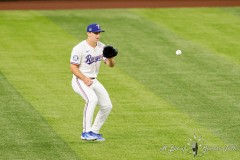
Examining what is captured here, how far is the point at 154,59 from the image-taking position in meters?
20.6

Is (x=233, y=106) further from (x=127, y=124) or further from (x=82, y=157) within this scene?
(x=82, y=157)

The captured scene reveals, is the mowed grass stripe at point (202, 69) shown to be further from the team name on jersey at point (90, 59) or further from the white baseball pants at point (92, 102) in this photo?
the team name on jersey at point (90, 59)

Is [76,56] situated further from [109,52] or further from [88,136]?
[88,136]

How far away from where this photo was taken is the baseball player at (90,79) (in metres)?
14.4

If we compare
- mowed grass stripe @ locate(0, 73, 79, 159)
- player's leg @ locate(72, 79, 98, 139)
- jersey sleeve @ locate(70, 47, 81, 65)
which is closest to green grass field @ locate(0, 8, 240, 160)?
mowed grass stripe @ locate(0, 73, 79, 159)

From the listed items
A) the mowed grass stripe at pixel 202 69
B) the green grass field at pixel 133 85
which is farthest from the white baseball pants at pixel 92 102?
the mowed grass stripe at pixel 202 69

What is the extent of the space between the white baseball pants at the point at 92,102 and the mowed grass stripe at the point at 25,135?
1.91ft

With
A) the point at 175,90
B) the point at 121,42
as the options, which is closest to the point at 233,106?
the point at 175,90

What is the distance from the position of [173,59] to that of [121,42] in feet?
6.82

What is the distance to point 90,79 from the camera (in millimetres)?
14516

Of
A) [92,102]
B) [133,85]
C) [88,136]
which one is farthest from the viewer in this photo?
[133,85]

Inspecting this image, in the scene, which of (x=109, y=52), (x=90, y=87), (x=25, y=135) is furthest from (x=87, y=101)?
(x=25, y=135)

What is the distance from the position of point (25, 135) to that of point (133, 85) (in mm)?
4273

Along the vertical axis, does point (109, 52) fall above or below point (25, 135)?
above
